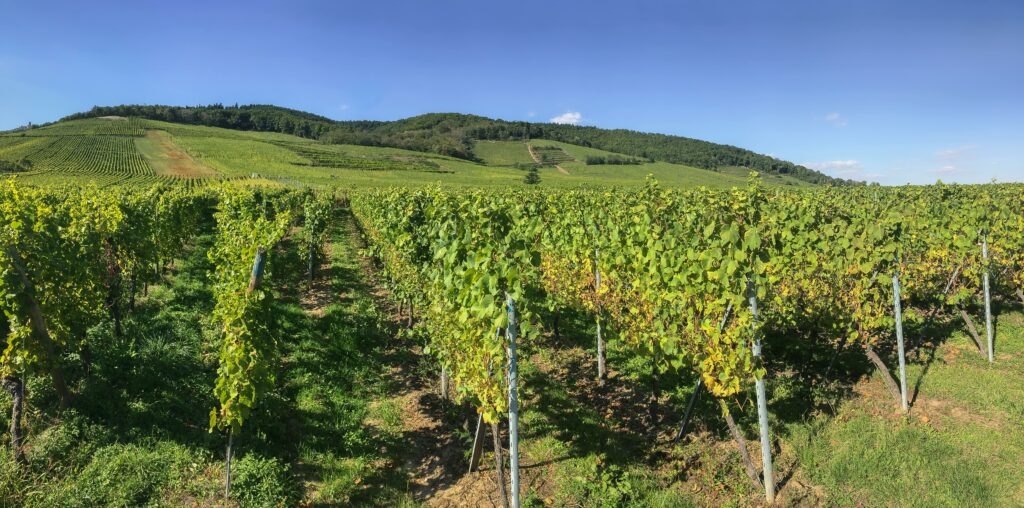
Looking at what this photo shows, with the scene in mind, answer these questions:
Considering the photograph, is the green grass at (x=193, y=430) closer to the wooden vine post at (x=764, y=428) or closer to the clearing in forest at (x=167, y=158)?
the wooden vine post at (x=764, y=428)

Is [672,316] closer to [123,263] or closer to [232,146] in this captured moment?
[123,263]

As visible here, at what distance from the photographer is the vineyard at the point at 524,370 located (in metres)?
5.32

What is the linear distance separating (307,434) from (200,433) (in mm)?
1512

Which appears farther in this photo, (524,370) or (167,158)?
(167,158)

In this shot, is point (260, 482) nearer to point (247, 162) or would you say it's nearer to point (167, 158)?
point (247, 162)

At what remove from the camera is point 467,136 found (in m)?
143

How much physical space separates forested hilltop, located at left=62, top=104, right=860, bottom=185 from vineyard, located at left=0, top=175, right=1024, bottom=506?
112 metres

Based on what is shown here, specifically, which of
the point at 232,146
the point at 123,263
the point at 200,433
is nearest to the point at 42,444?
the point at 200,433

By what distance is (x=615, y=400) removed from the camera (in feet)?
26.0

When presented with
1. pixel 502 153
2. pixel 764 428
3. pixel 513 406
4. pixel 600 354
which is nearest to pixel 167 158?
pixel 502 153

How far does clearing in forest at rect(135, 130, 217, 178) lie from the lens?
6308 centimetres

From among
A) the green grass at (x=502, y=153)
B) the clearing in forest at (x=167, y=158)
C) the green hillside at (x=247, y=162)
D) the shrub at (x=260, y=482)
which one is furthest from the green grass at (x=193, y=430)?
the green grass at (x=502, y=153)

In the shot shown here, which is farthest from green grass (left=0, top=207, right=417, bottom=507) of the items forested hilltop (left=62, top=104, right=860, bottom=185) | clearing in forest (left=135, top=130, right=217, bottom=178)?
forested hilltop (left=62, top=104, right=860, bottom=185)

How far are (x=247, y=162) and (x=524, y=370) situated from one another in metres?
81.5
